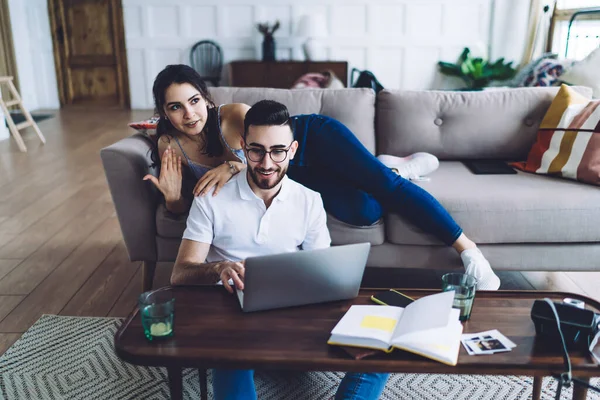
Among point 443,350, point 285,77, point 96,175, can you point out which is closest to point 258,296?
point 443,350

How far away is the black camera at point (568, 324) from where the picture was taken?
41.8 inches

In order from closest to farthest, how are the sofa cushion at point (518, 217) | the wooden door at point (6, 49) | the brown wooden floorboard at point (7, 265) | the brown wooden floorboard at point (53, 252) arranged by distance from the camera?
the sofa cushion at point (518, 217), the brown wooden floorboard at point (53, 252), the brown wooden floorboard at point (7, 265), the wooden door at point (6, 49)

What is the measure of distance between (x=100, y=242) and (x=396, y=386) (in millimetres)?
1783

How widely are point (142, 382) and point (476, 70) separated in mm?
5264

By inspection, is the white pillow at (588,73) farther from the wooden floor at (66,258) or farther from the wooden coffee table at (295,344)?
the wooden coffee table at (295,344)

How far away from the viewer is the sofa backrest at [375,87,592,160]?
2428 millimetres

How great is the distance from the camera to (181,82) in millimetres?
1684

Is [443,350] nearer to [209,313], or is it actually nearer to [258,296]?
[258,296]

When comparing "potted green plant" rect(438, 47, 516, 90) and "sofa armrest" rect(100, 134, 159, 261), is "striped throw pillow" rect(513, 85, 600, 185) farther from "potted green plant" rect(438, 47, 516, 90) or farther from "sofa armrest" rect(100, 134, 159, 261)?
"potted green plant" rect(438, 47, 516, 90)

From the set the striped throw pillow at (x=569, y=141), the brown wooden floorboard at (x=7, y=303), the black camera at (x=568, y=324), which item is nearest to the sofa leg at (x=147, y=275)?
the brown wooden floorboard at (x=7, y=303)

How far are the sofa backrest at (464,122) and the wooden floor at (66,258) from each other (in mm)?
567

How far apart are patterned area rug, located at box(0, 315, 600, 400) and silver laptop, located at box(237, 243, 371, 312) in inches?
20.3

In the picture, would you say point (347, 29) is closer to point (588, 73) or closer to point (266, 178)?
point (588, 73)

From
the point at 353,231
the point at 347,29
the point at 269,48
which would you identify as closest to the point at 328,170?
the point at 353,231
